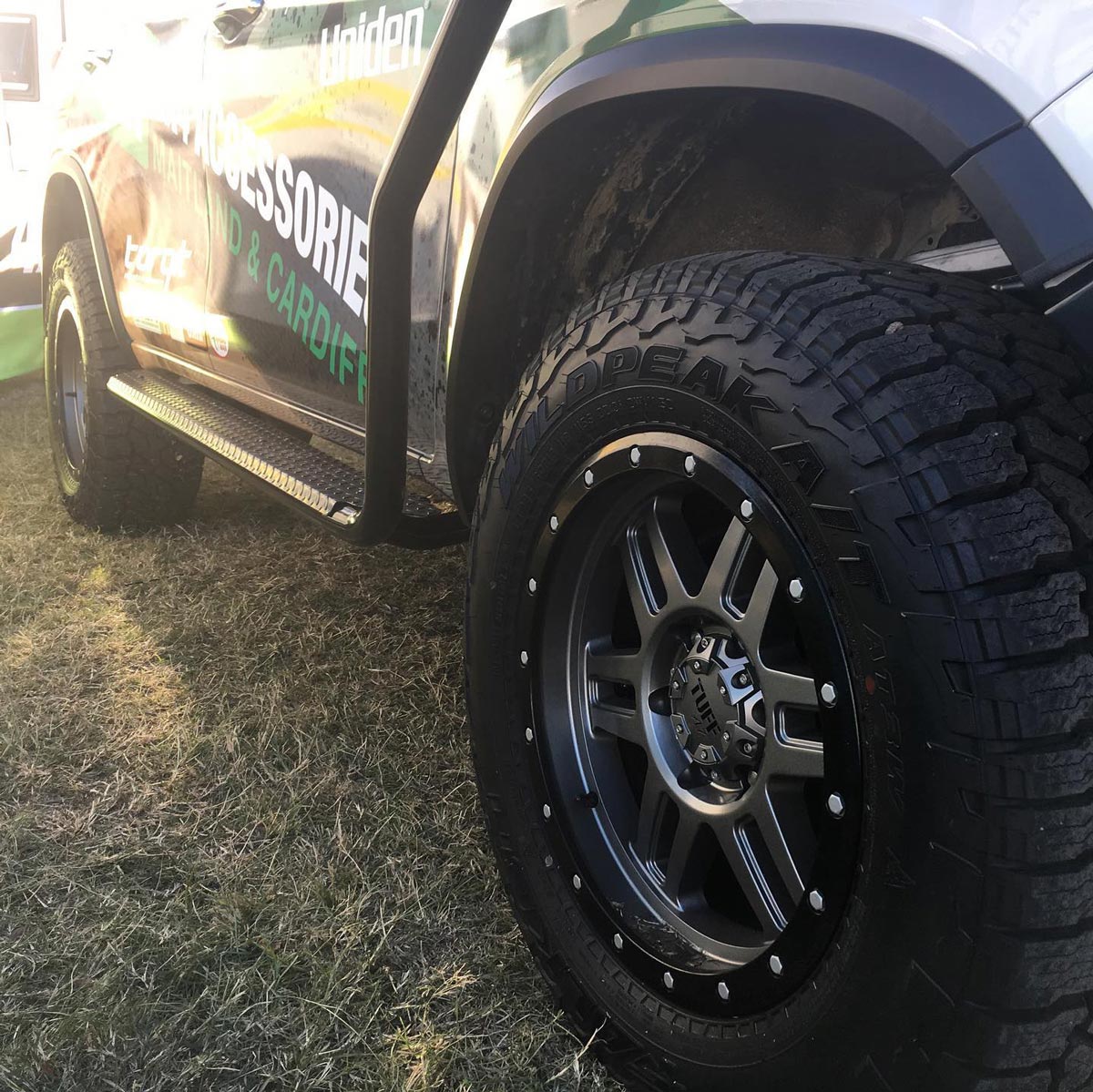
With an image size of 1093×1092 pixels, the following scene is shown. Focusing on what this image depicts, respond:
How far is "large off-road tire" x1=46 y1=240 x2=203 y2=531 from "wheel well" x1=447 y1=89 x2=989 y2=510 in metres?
2.11

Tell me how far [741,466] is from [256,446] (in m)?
1.54

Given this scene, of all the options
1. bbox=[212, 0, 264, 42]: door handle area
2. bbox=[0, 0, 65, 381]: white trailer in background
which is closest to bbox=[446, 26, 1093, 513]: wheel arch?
bbox=[212, 0, 264, 42]: door handle area

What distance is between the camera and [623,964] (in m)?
1.31

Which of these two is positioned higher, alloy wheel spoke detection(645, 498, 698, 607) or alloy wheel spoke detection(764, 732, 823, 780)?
alloy wheel spoke detection(645, 498, 698, 607)

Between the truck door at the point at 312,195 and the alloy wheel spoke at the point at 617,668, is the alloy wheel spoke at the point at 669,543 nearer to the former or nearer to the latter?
the alloy wheel spoke at the point at 617,668

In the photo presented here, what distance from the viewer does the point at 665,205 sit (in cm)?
152

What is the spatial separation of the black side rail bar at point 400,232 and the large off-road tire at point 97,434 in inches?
77.1

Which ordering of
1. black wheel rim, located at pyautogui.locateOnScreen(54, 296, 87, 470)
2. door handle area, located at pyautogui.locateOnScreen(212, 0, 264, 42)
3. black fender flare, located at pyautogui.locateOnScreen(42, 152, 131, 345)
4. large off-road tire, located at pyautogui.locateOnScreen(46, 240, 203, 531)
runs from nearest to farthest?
door handle area, located at pyautogui.locateOnScreen(212, 0, 264, 42) → black fender flare, located at pyautogui.locateOnScreen(42, 152, 131, 345) → large off-road tire, located at pyautogui.locateOnScreen(46, 240, 203, 531) → black wheel rim, located at pyautogui.locateOnScreen(54, 296, 87, 470)

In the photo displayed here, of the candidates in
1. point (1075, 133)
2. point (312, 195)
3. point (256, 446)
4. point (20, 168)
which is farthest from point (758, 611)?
point (20, 168)

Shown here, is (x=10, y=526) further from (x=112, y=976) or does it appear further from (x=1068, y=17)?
(x=1068, y=17)

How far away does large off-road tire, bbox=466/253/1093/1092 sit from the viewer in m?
0.90

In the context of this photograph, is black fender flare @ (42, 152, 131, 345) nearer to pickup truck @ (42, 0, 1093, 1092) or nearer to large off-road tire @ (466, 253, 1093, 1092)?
pickup truck @ (42, 0, 1093, 1092)

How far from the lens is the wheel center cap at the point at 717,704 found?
122 cm

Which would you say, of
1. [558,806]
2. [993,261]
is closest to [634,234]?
[993,261]
